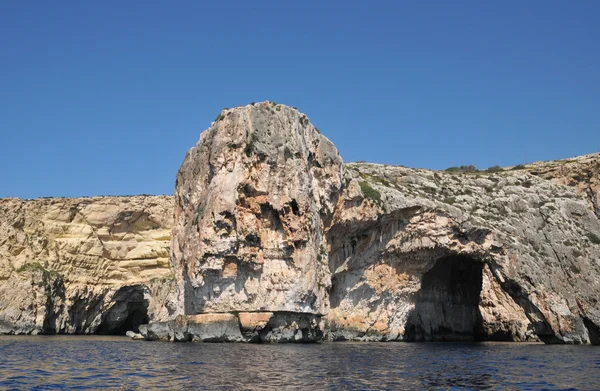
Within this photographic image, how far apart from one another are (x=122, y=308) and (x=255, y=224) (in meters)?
31.2

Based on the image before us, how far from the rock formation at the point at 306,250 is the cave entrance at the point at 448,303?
0.53ft

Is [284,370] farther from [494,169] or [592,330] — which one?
[494,169]

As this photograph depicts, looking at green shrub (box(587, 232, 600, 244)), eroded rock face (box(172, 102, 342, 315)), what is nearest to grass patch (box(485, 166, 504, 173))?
green shrub (box(587, 232, 600, 244))

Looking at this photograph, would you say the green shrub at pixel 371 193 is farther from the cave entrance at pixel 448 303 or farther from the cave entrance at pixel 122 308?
the cave entrance at pixel 122 308

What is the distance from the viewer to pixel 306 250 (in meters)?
44.5

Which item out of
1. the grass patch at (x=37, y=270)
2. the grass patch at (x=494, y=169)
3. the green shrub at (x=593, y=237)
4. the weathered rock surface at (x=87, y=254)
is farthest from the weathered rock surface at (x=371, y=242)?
the grass patch at (x=37, y=270)

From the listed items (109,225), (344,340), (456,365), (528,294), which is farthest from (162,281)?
(456,365)

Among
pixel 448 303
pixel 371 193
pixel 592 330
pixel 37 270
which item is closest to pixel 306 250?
pixel 371 193

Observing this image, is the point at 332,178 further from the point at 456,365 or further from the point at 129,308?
the point at 129,308

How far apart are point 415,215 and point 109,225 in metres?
32.8

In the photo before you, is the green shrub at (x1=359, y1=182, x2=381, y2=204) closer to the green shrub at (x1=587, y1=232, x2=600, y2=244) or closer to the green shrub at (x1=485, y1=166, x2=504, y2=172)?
the green shrub at (x1=587, y1=232, x2=600, y2=244)

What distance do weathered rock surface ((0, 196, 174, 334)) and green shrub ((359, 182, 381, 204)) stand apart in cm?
2138

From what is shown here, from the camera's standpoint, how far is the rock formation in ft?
143

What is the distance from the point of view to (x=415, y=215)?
52.0 metres
